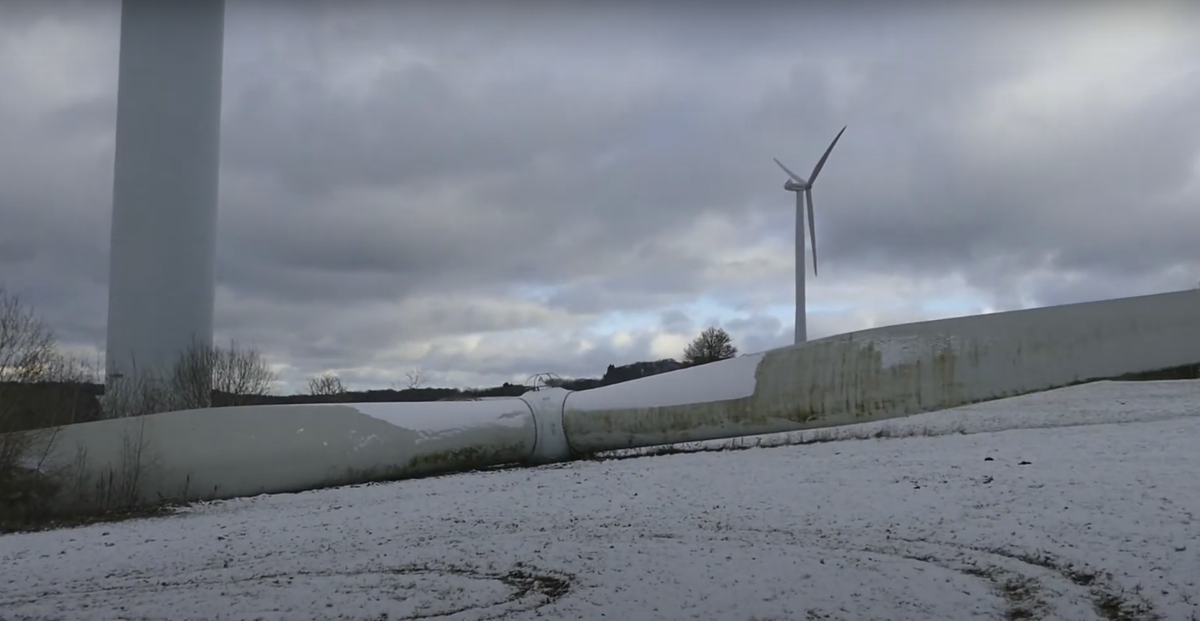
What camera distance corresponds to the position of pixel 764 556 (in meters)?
8.68

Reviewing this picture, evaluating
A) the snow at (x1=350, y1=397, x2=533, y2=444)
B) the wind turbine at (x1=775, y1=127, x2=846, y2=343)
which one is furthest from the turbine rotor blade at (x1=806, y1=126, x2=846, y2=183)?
the snow at (x1=350, y1=397, x2=533, y2=444)

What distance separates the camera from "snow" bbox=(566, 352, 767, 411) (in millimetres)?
16984

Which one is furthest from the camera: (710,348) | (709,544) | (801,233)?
(710,348)

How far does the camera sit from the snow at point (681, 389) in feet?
55.7

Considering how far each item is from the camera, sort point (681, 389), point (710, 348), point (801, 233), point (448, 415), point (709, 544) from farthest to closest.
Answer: point (710, 348)
point (801, 233)
point (681, 389)
point (448, 415)
point (709, 544)

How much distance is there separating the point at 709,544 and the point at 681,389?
26.3 ft

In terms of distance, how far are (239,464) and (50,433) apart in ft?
9.14

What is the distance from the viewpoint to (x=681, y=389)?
681 inches

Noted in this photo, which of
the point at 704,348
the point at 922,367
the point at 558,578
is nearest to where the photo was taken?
the point at 558,578

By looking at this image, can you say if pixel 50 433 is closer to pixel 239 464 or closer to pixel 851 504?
pixel 239 464

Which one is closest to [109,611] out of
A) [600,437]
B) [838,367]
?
[600,437]

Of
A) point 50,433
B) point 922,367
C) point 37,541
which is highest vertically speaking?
point 922,367

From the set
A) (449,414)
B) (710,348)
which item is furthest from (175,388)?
(710,348)

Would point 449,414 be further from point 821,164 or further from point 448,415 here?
point 821,164
